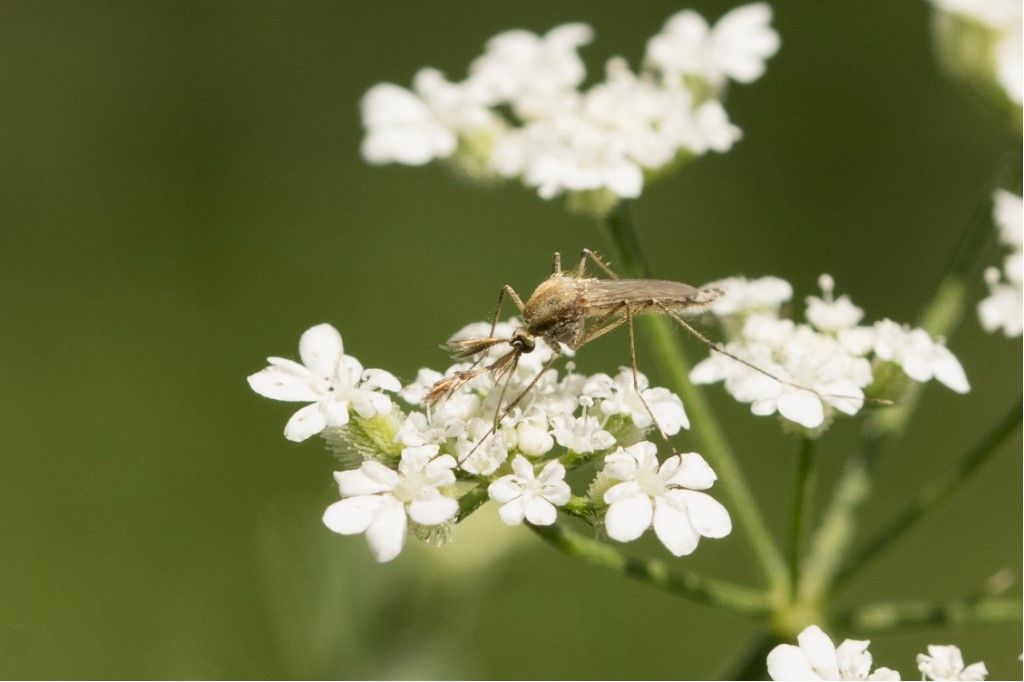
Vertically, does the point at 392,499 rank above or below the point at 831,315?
below

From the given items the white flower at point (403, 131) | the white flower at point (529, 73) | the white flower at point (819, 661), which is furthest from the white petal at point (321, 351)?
the white flower at point (529, 73)

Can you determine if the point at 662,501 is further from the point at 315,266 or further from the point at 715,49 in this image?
the point at 315,266

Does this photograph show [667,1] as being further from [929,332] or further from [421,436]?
[421,436]

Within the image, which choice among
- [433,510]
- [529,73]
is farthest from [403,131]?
[433,510]

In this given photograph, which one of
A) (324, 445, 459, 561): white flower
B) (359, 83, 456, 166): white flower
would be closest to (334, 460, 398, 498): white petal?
(324, 445, 459, 561): white flower

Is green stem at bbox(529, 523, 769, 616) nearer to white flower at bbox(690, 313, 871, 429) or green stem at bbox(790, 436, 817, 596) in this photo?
green stem at bbox(790, 436, 817, 596)
